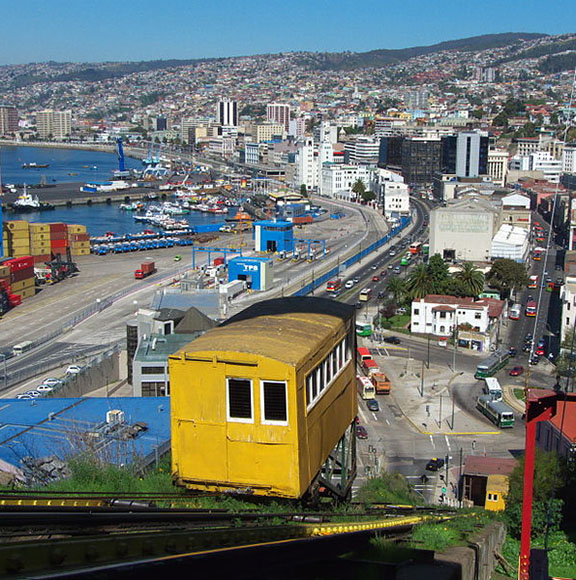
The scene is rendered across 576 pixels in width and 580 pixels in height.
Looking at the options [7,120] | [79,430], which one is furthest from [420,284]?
[7,120]

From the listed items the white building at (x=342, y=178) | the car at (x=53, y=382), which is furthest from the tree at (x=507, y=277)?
the white building at (x=342, y=178)

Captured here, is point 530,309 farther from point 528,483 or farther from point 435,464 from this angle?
point 528,483

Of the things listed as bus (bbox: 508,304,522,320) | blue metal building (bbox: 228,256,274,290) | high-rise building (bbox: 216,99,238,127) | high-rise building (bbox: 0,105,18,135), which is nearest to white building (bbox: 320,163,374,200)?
blue metal building (bbox: 228,256,274,290)

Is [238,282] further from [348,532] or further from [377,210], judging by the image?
[377,210]

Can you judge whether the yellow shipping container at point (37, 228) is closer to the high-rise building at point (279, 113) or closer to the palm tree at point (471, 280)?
the palm tree at point (471, 280)

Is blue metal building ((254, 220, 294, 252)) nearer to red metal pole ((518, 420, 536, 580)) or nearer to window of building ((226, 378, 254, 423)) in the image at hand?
window of building ((226, 378, 254, 423))

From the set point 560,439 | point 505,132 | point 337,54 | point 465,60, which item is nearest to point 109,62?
point 337,54
